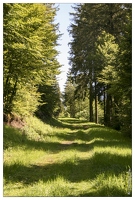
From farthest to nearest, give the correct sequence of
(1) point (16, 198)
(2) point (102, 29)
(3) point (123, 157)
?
(2) point (102, 29), (3) point (123, 157), (1) point (16, 198)

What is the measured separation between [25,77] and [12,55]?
5.30 feet

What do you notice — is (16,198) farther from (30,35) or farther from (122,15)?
(122,15)

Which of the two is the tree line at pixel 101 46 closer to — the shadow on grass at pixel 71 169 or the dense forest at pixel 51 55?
the dense forest at pixel 51 55

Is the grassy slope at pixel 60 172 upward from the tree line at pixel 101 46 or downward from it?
downward


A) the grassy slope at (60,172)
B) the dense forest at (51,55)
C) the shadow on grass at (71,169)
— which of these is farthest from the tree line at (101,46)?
the shadow on grass at (71,169)

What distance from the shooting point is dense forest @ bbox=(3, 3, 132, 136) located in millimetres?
11625

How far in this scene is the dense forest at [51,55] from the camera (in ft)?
38.1

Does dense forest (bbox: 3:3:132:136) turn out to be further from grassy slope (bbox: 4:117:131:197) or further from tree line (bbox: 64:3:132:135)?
grassy slope (bbox: 4:117:131:197)

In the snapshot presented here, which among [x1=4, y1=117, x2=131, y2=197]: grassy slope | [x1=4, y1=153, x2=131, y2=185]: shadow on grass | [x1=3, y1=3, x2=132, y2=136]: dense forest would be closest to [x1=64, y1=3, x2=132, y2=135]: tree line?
[x1=3, y1=3, x2=132, y2=136]: dense forest

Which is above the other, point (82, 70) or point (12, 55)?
point (82, 70)

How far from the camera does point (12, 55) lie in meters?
12.2

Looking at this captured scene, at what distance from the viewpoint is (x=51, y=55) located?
16.5 metres

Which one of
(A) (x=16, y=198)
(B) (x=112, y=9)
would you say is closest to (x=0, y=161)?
(A) (x=16, y=198)

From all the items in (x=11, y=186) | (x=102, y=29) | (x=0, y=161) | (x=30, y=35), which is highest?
(x=102, y=29)
